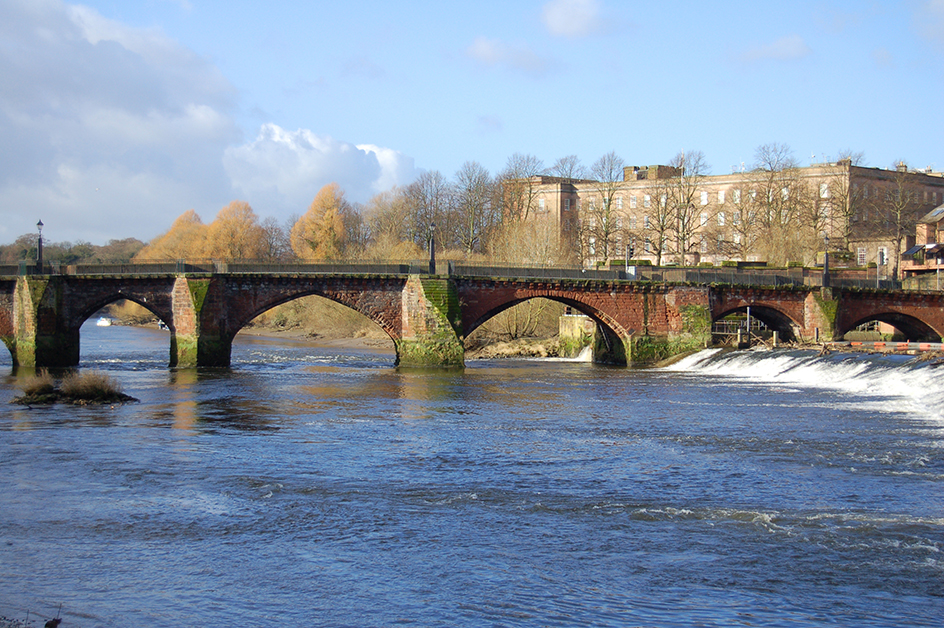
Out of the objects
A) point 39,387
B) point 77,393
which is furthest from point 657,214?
point 39,387

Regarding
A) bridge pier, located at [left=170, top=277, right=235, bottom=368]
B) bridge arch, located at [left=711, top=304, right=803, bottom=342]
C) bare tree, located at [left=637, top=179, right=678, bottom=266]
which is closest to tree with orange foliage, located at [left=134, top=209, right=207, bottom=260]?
bare tree, located at [left=637, top=179, right=678, bottom=266]

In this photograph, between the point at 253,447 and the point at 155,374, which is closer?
the point at 253,447

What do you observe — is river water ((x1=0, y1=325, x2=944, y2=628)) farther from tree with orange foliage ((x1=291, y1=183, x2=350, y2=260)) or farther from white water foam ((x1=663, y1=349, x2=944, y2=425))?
tree with orange foliage ((x1=291, y1=183, x2=350, y2=260))

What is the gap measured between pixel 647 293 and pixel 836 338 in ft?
41.3

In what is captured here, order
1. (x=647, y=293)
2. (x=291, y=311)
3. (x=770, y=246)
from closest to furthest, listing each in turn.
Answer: (x=647, y=293) < (x=770, y=246) < (x=291, y=311)

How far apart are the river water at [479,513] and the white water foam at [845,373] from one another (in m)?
0.51

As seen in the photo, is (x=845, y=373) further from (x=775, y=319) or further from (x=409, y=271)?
(x=409, y=271)

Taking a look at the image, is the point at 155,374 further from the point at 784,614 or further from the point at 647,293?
the point at 784,614

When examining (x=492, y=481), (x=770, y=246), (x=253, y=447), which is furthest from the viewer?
(x=770, y=246)

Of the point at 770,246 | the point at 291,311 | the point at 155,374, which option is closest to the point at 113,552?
the point at 155,374

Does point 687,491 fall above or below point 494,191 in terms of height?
below

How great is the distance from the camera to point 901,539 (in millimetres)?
15781

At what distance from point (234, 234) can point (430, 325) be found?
6819cm

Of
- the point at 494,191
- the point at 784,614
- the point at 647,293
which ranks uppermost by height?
the point at 494,191
